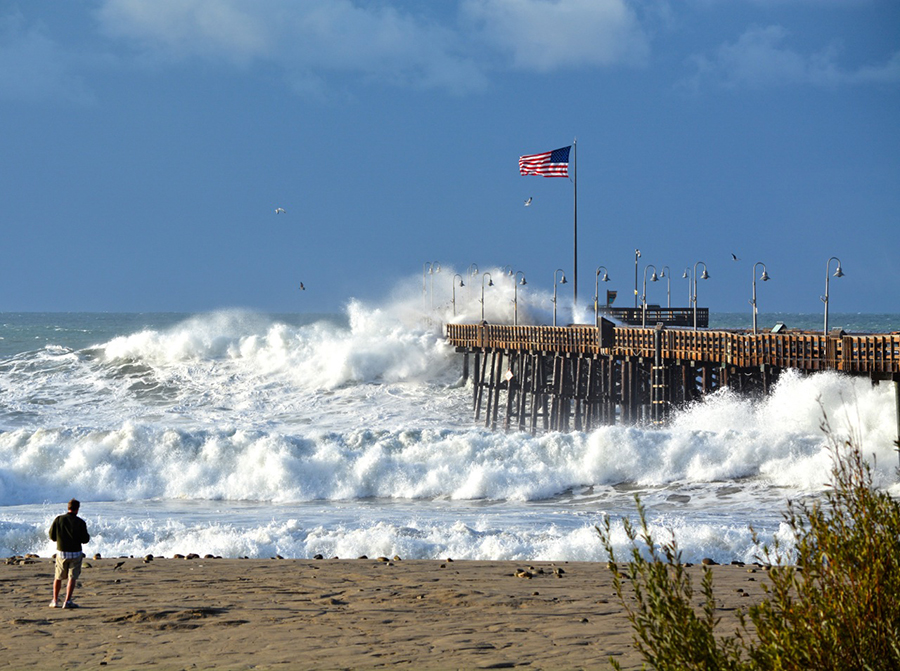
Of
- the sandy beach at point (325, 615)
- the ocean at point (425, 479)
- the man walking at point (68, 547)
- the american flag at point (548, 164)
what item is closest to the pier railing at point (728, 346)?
the ocean at point (425, 479)

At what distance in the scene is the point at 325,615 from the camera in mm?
9930

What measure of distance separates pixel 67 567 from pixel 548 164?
32284 millimetres

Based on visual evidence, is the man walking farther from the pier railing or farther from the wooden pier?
the pier railing

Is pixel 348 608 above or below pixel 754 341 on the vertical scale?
below

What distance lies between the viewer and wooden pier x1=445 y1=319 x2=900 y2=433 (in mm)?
24234

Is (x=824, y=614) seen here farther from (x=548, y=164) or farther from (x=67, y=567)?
(x=548, y=164)

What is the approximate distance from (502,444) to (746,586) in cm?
1526

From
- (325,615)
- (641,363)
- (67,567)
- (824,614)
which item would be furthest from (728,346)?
(824,614)

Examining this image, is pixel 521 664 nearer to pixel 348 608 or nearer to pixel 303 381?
pixel 348 608

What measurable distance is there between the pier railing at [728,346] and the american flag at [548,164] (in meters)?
6.58

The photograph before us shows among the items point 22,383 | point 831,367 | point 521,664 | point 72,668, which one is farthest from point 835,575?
point 22,383

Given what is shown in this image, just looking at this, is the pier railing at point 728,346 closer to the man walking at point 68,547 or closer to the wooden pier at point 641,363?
the wooden pier at point 641,363

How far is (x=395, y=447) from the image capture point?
2703cm

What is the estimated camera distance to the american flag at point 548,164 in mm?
39906
